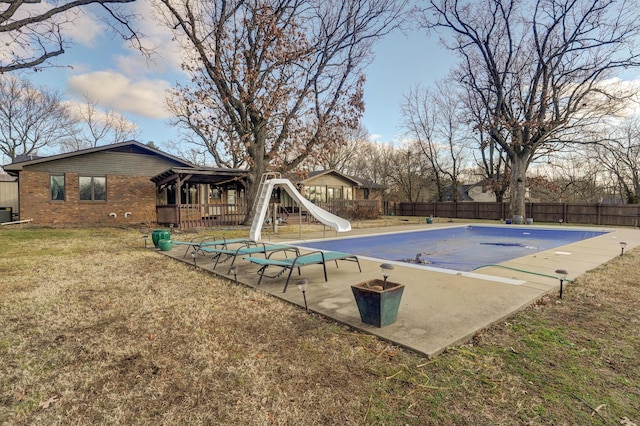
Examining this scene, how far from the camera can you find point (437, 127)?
31562 mm

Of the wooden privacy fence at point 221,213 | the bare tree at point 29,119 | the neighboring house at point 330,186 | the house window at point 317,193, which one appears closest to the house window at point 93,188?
the wooden privacy fence at point 221,213

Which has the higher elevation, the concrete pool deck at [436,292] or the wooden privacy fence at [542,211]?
the wooden privacy fence at [542,211]

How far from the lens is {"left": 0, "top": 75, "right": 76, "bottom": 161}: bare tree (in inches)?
1121

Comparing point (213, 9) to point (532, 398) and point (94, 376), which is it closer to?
point (94, 376)

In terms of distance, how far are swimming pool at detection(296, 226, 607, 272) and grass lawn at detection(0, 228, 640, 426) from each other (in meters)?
3.61

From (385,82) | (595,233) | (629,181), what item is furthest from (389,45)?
(629,181)

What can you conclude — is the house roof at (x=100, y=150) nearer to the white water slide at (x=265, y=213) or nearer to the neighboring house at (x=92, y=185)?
the neighboring house at (x=92, y=185)

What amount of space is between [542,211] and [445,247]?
1624 centimetres

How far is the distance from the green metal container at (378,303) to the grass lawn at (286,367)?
0.87ft

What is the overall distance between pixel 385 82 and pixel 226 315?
67.3ft

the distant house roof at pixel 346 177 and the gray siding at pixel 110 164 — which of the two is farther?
the distant house roof at pixel 346 177

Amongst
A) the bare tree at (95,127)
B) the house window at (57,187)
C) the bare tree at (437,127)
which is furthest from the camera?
the bare tree at (95,127)

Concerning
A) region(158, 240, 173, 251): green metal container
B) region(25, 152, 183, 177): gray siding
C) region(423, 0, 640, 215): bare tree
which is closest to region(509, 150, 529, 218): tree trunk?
region(423, 0, 640, 215): bare tree

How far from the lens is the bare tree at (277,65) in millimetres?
14734
